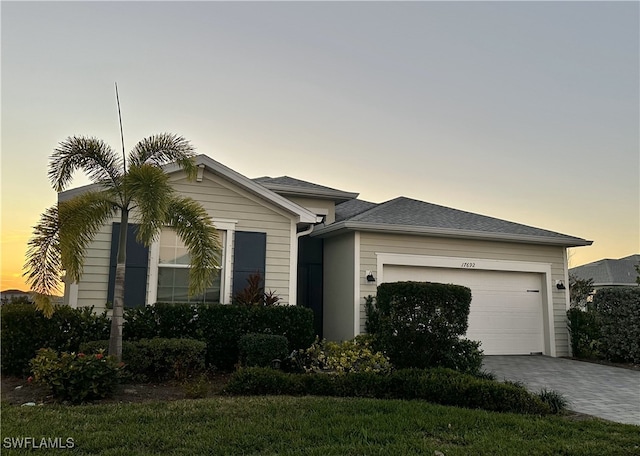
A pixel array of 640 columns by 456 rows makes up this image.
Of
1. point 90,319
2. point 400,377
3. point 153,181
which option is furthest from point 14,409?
point 400,377

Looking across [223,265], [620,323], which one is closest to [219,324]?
[223,265]

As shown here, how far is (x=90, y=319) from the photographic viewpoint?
8.55 metres

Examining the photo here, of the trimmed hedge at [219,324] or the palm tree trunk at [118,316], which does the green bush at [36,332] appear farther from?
the palm tree trunk at [118,316]

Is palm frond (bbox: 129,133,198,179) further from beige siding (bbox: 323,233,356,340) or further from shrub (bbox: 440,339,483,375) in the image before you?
shrub (bbox: 440,339,483,375)

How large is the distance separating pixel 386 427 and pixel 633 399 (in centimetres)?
486

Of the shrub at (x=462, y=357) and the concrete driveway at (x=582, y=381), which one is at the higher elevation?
the shrub at (x=462, y=357)

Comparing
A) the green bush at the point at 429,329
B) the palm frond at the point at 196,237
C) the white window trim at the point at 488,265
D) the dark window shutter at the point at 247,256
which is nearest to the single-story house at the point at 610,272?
the white window trim at the point at 488,265

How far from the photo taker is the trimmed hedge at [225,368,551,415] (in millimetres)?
6250

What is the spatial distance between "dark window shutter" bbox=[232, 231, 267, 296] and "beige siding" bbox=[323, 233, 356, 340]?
8.02 feet

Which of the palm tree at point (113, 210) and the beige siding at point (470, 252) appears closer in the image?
the palm tree at point (113, 210)

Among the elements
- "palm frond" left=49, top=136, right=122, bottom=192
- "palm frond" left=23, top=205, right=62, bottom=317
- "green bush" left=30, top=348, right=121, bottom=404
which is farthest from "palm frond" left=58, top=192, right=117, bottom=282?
"green bush" left=30, top=348, right=121, bottom=404

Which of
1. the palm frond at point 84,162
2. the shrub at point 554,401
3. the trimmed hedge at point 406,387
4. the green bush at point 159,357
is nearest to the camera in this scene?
the trimmed hedge at point 406,387

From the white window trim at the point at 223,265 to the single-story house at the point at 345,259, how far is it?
21 millimetres

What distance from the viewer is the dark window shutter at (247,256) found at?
10.2 m
